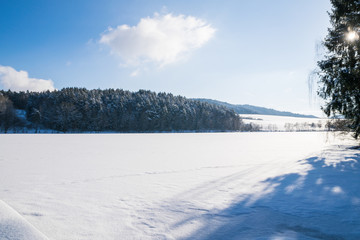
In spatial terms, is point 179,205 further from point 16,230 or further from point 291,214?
point 16,230

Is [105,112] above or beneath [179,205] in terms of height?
above

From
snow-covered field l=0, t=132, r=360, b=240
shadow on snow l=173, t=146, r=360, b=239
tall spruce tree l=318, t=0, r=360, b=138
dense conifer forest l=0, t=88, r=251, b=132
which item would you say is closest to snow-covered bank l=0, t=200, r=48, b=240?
snow-covered field l=0, t=132, r=360, b=240

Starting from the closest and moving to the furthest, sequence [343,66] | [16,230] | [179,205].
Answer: [16,230], [179,205], [343,66]

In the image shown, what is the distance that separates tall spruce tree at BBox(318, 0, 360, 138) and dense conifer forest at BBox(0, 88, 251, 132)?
6726 centimetres

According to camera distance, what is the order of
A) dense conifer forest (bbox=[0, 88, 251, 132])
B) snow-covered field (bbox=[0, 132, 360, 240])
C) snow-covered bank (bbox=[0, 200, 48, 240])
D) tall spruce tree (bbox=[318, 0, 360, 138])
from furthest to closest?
dense conifer forest (bbox=[0, 88, 251, 132]) < tall spruce tree (bbox=[318, 0, 360, 138]) < snow-covered field (bbox=[0, 132, 360, 240]) < snow-covered bank (bbox=[0, 200, 48, 240])

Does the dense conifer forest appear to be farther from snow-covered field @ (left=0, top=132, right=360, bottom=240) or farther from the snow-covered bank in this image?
the snow-covered bank

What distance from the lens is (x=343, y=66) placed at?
27.5 feet

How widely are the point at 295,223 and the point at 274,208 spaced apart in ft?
2.01

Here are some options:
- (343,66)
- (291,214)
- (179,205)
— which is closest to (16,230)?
(179,205)

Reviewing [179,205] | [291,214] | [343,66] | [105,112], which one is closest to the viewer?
[291,214]

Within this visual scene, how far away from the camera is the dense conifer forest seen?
62.7 meters

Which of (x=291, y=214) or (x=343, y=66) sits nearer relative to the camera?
(x=291, y=214)

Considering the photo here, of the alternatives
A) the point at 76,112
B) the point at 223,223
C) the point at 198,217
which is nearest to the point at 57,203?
the point at 198,217

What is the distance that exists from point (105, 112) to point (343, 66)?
70.3m
